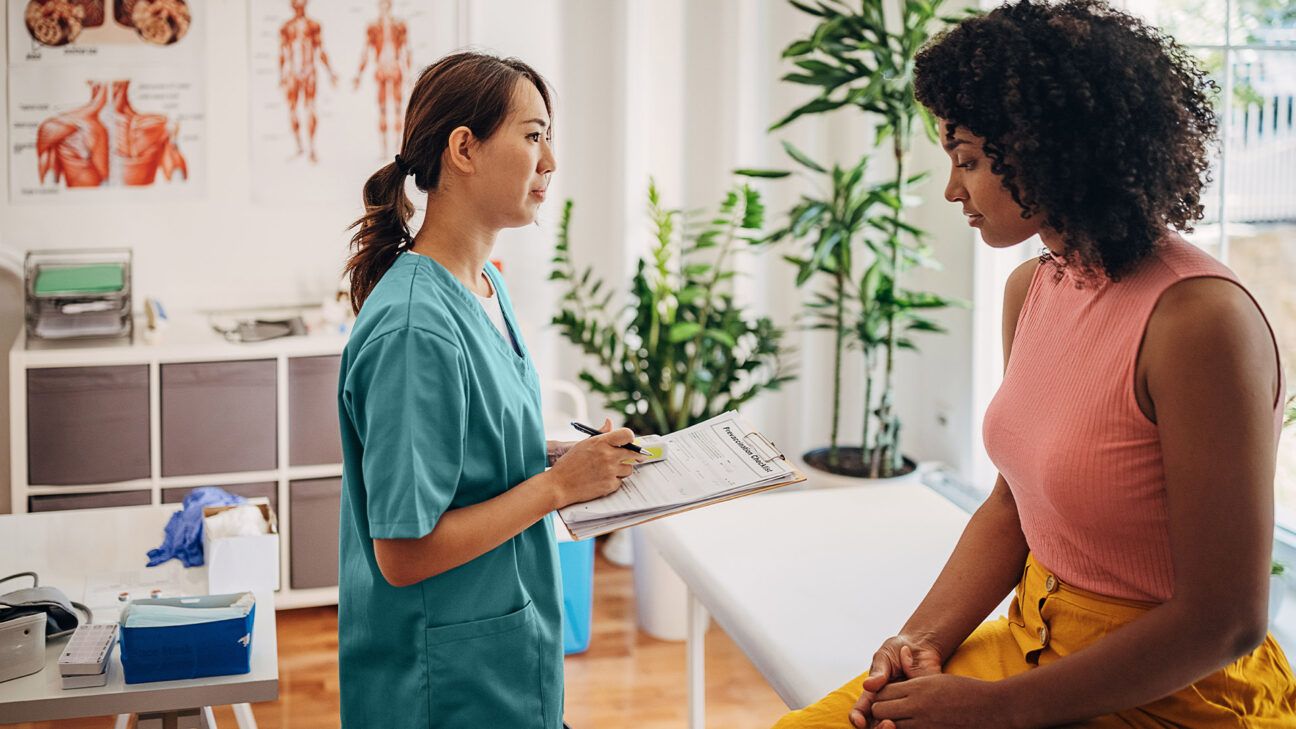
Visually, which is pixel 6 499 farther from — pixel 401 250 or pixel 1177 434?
pixel 1177 434

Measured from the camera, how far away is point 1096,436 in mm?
1243

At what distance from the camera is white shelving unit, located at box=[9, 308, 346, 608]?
3010 millimetres

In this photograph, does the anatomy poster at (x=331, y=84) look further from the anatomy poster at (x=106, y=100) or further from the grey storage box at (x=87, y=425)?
the grey storage box at (x=87, y=425)

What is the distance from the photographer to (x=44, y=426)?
3.02 metres

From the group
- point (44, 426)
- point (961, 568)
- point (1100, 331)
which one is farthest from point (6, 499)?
point (1100, 331)

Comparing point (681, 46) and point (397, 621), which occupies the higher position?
point (681, 46)

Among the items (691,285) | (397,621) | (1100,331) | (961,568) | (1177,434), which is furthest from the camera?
(691,285)

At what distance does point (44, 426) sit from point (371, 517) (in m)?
2.12

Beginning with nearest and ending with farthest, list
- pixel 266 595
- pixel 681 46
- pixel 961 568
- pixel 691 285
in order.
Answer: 1. pixel 961 568
2. pixel 266 595
3. pixel 691 285
4. pixel 681 46

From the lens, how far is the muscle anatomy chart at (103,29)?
11.0 ft

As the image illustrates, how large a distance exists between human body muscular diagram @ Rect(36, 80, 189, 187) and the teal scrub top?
7.88 feet

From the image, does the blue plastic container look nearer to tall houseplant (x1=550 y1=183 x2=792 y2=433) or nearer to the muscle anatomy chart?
tall houseplant (x1=550 y1=183 x2=792 y2=433)

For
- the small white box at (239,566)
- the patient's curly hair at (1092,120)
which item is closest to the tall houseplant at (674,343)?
the small white box at (239,566)

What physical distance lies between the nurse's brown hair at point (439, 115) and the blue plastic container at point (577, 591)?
4.96ft
